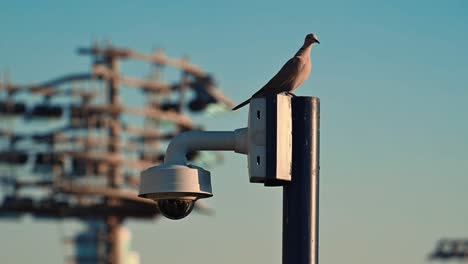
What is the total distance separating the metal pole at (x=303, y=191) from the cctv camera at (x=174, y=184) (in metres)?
0.59

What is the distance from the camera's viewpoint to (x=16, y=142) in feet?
340

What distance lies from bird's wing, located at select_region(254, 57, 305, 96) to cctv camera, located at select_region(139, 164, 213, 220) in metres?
1.19

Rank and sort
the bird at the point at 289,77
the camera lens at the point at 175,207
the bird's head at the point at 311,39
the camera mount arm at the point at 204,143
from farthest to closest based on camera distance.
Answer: the bird's head at the point at 311,39 < the bird at the point at 289,77 < the camera lens at the point at 175,207 < the camera mount arm at the point at 204,143

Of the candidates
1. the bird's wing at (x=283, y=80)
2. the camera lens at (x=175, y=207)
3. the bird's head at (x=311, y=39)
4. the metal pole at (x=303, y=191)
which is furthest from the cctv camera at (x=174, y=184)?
the bird's head at (x=311, y=39)

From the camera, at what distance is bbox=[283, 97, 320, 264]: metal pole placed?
8.80 meters

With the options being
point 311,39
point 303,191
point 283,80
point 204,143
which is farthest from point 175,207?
point 311,39

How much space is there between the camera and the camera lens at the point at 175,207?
928 cm

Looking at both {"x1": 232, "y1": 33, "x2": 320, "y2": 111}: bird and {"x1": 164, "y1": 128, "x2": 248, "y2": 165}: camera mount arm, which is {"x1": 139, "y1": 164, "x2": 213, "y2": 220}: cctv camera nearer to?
{"x1": 164, "y1": 128, "x2": 248, "y2": 165}: camera mount arm

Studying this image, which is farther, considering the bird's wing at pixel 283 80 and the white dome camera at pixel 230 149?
the bird's wing at pixel 283 80

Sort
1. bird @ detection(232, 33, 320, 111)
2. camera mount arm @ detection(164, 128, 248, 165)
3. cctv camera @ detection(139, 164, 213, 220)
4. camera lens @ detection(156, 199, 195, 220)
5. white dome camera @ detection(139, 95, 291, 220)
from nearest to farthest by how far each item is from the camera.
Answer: white dome camera @ detection(139, 95, 291, 220)
camera mount arm @ detection(164, 128, 248, 165)
cctv camera @ detection(139, 164, 213, 220)
camera lens @ detection(156, 199, 195, 220)
bird @ detection(232, 33, 320, 111)

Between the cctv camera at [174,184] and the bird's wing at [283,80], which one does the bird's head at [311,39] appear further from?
the cctv camera at [174,184]

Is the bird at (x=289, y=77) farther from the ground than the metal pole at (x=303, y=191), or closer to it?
farther from the ground

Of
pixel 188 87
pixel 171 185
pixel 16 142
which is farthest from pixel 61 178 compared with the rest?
pixel 171 185

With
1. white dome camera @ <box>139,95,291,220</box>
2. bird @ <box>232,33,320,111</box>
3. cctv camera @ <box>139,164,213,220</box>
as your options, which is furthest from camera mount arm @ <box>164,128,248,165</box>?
bird @ <box>232,33,320,111</box>
